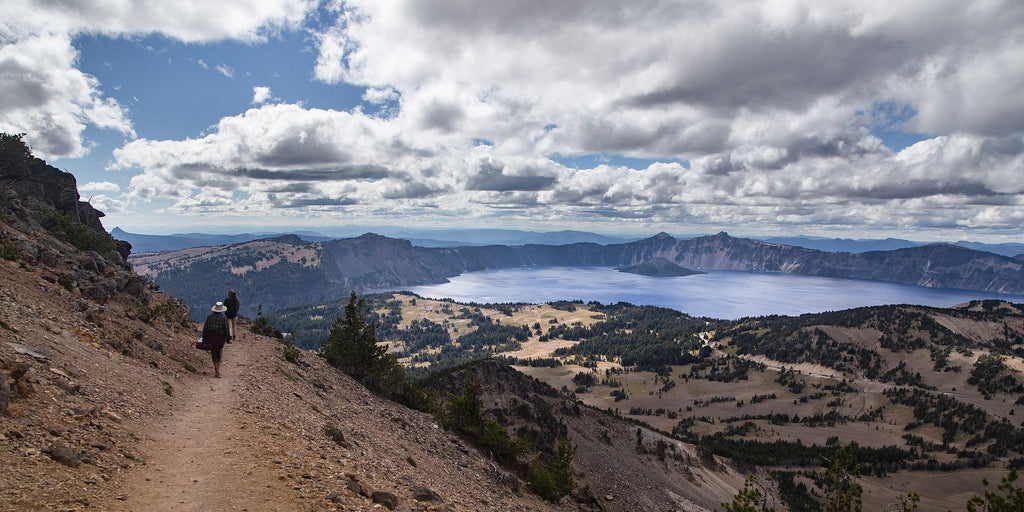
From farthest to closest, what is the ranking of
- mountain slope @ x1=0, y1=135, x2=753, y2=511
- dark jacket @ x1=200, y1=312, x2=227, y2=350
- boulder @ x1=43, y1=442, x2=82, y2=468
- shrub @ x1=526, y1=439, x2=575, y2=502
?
shrub @ x1=526, y1=439, x2=575, y2=502 < dark jacket @ x1=200, y1=312, x2=227, y2=350 < mountain slope @ x1=0, y1=135, x2=753, y2=511 < boulder @ x1=43, y1=442, x2=82, y2=468

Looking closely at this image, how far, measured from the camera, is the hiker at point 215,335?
21.5m

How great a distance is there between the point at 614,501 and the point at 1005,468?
136 metres

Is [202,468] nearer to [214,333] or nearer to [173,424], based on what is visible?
[173,424]

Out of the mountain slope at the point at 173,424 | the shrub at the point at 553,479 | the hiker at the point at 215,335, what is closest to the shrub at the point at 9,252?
the mountain slope at the point at 173,424

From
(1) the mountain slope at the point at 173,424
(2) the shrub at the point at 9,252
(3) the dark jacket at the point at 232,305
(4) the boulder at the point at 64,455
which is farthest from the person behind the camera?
(3) the dark jacket at the point at 232,305

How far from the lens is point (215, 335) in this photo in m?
21.7

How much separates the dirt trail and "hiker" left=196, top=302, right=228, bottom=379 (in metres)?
4.29

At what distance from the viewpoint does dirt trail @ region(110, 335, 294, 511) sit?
34.2 ft

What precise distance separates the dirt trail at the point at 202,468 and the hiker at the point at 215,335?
4.29 m

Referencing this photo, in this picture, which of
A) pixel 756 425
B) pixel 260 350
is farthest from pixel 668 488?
pixel 756 425

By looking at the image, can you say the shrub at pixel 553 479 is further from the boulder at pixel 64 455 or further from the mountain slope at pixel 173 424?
the boulder at pixel 64 455

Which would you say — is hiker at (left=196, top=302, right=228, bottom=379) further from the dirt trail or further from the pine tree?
the pine tree

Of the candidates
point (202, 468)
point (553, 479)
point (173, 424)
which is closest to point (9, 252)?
point (173, 424)

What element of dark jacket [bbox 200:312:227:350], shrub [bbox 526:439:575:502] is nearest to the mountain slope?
shrub [bbox 526:439:575:502]
